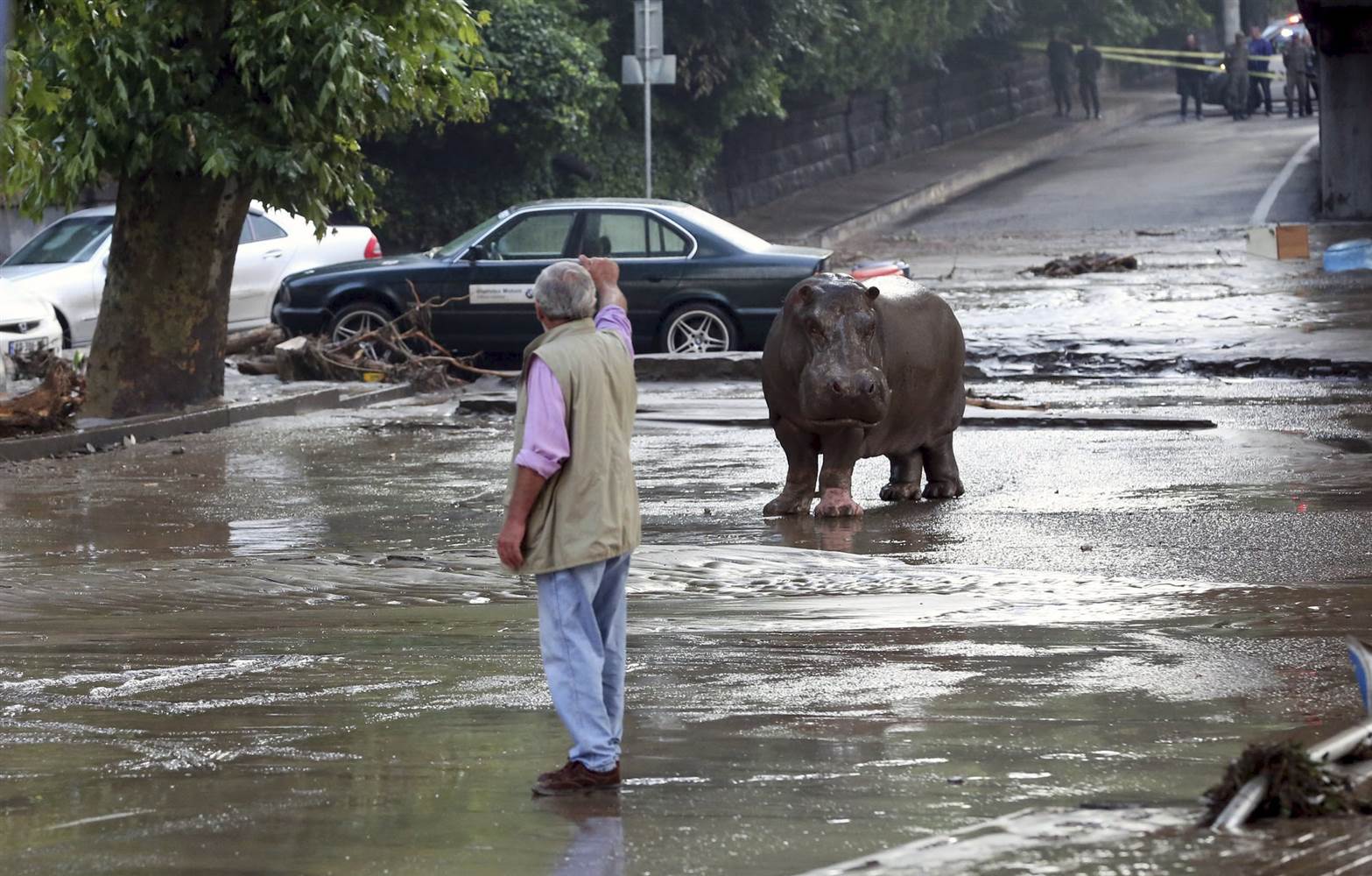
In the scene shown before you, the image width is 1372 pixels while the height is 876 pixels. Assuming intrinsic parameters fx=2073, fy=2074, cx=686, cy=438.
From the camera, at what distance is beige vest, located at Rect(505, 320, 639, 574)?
547 cm

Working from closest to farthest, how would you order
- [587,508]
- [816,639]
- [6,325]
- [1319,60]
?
1. [587,508]
2. [816,639]
3. [6,325]
4. [1319,60]

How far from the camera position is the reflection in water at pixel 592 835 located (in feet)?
15.7

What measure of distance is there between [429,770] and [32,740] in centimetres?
131

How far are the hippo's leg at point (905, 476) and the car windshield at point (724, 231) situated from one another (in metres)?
7.76

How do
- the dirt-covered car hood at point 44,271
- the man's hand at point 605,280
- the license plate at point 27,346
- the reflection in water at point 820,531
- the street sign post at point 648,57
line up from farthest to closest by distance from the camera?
the street sign post at point 648,57, the dirt-covered car hood at point 44,271, the license plate at point 27,346, the reflection in water at point 820,531, the man's hand at point 605,280

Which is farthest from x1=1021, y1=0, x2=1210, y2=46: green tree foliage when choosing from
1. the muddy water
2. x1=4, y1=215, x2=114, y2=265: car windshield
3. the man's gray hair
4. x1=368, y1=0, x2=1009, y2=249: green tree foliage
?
the man's gray hair

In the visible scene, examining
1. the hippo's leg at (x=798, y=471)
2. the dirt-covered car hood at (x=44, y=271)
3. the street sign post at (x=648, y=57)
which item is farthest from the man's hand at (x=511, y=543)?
the street sign post at (x=648, y=57)

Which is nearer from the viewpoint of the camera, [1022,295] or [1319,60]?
[1022,295]

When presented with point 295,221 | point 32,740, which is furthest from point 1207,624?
point 295,221

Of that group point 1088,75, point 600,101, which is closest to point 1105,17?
point 1088,75

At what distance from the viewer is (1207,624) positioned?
24.3ft

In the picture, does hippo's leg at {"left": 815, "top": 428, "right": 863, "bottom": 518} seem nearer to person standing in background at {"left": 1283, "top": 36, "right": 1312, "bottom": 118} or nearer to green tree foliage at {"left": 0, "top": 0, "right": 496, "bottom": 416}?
green tree foliage at {"left": 0, "top": 0, "right": 496, "bottom": 416}

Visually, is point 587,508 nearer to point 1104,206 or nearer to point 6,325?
point 6,325

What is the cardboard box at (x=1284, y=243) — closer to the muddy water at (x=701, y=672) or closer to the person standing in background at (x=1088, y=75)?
the muddy water at (x=701, y=672)
